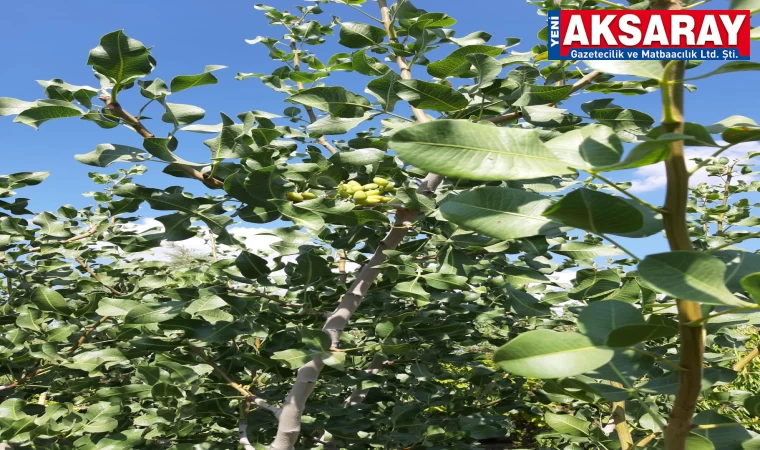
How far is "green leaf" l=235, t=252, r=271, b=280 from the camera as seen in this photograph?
145 cm

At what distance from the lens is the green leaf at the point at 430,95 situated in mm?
1177

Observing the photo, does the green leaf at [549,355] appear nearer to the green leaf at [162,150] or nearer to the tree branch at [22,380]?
the green leaf at [162,150]

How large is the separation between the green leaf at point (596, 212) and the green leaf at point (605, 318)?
11 centimetres

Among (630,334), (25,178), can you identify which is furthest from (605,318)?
(25,178)

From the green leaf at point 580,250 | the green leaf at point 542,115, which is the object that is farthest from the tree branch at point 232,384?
the green leaf at point 542,115

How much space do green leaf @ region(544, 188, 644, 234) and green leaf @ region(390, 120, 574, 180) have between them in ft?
0.10

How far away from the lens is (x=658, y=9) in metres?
0.66

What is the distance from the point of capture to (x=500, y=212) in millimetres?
655

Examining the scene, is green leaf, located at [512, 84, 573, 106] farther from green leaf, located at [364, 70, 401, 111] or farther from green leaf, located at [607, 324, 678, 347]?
green leaf, located at [607, 324, 678, 347]

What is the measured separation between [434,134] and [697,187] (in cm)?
319

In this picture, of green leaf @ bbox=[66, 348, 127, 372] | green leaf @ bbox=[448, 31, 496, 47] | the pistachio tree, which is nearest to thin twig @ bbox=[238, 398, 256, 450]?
the pistachio tree

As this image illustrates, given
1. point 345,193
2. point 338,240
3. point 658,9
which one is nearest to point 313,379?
point 338,240

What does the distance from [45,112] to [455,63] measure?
82 cm

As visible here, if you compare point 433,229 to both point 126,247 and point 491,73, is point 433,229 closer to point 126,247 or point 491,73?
point 491,73
